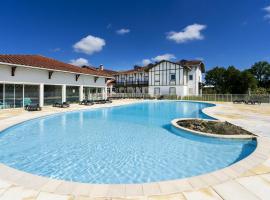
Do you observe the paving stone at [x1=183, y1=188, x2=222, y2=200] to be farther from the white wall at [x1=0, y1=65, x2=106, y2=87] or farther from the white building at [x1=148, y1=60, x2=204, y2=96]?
the white building at [x1=148, y1=60, x2=204, y2=96]

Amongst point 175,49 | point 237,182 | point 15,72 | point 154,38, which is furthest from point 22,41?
point 237,182

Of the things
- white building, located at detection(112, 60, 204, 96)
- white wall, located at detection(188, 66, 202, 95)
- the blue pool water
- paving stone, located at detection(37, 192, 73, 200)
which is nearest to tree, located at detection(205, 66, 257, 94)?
white building, located at detection(112, 60, 204, 96)

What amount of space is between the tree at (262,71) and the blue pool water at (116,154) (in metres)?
52.5

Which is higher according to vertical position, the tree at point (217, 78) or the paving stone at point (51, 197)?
the tree at point (217, 78)

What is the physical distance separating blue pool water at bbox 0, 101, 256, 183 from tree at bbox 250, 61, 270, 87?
5247 centimetres

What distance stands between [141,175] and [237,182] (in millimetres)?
2116

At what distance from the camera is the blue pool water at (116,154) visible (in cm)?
461

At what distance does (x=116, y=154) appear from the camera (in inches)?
236

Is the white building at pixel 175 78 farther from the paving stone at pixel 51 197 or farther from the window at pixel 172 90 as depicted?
the paving stone at pixel 51 197

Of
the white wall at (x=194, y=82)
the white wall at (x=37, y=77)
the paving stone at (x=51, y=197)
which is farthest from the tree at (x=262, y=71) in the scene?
the paving stone at (x=51, y=197)

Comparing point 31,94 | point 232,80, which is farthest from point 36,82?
point 232,80

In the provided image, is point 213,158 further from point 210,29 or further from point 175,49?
point 175,49

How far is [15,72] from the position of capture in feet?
49.8

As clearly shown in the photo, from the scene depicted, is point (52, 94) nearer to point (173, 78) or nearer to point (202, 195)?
point (202, 195)
